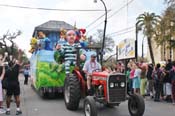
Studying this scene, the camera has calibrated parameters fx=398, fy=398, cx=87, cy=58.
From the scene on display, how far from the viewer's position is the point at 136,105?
12.1 m

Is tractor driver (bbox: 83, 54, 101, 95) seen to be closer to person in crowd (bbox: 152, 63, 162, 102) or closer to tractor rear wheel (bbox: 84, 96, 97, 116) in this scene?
tractor rear wheel (bbox: 84, 96, 97, 116)

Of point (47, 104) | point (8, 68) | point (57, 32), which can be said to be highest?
point (57, 32)

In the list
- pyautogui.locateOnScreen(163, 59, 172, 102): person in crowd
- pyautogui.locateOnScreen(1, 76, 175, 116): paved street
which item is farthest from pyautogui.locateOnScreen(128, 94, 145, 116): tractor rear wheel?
pyautogui.locateOnScreen(163, 59, 172, 102): person in crowd

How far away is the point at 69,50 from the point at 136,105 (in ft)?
16.5

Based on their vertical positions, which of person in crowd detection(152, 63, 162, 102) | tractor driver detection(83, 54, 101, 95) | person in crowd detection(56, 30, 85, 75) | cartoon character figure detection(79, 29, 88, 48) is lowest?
person in crowd detection(152, 63, 162, 102)

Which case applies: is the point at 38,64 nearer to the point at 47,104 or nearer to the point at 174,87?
the point at 47,104

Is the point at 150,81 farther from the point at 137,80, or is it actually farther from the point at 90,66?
the point at 90,66

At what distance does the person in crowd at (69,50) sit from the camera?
52.5ft

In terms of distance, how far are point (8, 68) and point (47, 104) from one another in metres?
3.13

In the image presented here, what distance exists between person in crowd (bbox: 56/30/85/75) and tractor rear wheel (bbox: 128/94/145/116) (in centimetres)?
404

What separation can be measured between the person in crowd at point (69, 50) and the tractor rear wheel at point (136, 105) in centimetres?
404

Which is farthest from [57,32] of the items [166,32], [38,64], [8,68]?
[166,32]

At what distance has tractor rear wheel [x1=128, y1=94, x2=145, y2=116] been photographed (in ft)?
38.3

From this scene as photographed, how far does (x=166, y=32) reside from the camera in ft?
116
